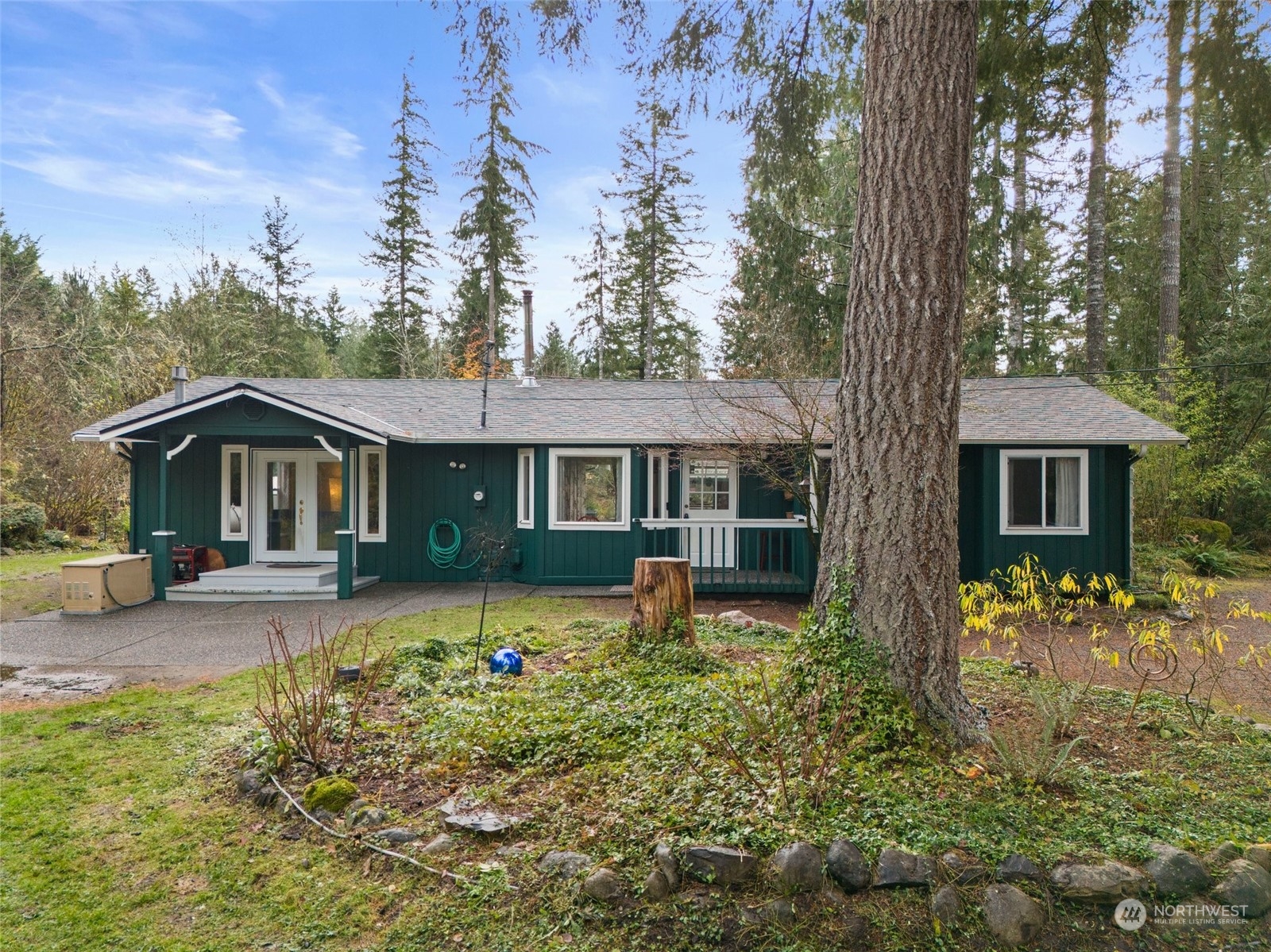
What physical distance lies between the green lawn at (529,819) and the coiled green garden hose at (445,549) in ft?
21.0

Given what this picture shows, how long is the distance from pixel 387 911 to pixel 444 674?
237 centimetres

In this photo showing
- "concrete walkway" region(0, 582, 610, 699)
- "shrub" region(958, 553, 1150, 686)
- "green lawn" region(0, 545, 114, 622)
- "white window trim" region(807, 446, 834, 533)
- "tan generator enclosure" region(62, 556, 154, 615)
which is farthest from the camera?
"green lawn" region(0, 545, 114, 622)

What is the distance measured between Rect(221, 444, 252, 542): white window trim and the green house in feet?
0.08

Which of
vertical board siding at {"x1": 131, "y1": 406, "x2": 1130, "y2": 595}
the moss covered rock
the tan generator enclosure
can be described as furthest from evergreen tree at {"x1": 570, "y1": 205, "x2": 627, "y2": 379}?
the moss covered rock

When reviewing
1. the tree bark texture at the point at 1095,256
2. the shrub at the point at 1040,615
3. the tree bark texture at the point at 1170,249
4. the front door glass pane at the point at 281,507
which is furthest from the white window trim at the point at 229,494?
the tree bark texture at the point at 1170,249

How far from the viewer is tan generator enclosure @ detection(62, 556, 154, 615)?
318 inches

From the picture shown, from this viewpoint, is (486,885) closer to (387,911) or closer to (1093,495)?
(387,911)

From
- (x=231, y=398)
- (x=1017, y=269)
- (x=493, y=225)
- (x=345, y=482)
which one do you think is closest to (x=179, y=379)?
(x=231, y=398)

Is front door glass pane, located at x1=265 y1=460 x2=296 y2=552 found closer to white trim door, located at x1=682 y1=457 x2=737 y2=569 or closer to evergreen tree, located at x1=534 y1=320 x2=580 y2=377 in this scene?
white trim door, located at x1=682 y1=457 x2=737 y2=569

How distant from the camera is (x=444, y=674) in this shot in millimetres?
4715

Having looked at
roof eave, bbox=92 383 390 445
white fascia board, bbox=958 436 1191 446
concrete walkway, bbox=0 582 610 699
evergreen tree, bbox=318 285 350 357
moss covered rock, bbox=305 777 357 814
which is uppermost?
evergreen tree, bbox=318 285 350 357

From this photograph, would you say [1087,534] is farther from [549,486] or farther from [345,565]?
[345,565]

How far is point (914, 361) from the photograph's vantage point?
3.41 meters

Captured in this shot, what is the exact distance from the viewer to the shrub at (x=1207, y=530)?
13148 mm
